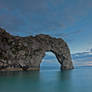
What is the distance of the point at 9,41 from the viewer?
154 ft

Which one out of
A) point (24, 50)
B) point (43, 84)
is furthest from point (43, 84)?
point (24, 50)

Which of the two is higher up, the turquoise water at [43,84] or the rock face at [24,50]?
the rock face at [24,50]

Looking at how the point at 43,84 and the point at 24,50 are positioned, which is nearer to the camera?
the point at 43,84

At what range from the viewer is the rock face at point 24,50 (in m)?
45.3

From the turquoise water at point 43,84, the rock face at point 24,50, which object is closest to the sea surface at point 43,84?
the turquoise water at point 43,84

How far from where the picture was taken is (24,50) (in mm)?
48875

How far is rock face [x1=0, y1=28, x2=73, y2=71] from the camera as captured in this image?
45278 millimetres

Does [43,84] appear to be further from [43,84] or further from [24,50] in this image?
[24,50]

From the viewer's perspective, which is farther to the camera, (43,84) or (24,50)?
(24,50)

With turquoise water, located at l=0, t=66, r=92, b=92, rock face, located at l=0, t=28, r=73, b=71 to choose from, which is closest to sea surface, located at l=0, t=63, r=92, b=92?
turquoise water, located at l=0, t=66, r=92, b=92

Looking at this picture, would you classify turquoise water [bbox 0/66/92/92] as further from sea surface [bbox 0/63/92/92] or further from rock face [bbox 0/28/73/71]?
rock face [bbox 0/28/73/71]

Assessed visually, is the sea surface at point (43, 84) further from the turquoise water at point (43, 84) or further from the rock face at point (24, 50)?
the rock face at point (24, 50)

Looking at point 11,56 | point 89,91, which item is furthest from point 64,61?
point 89,91

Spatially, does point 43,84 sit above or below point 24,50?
below
